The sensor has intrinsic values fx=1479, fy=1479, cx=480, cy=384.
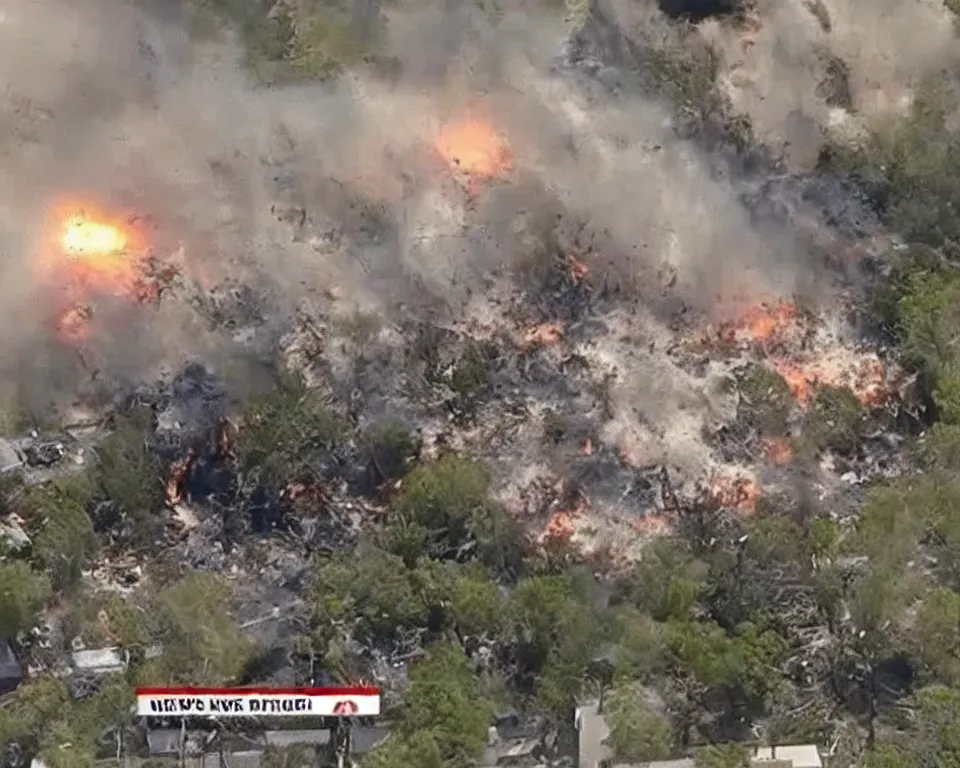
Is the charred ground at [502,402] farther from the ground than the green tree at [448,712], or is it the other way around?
the charred ground at [502,402]

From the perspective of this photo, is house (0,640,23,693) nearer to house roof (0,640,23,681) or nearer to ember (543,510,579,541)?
house roof (0,640,23,681)

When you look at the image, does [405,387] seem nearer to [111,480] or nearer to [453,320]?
[453,320]

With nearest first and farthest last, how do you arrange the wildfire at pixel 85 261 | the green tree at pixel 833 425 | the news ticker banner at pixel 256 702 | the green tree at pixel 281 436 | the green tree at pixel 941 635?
the news ticker banner at pixel 256 702 < the green tree at pixel 941 635 < the green tree at pixel 281 436 < the green tree at pixel 833 425 < the wildfire at pixel 85 261

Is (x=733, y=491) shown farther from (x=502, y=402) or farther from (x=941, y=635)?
(x=941, y=635)

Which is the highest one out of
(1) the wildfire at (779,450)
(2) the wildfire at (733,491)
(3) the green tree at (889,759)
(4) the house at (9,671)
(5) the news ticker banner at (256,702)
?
(1) the wildfire at (779,450)

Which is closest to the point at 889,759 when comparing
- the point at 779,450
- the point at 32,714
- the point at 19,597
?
the point at 779,450

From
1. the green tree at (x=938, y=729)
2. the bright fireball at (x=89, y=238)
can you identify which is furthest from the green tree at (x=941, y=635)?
the bright fireball at (x=89, y=238)

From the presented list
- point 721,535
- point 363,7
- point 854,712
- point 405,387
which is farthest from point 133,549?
point 363,7

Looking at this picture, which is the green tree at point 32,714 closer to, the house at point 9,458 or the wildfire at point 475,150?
the house at point 9,458
